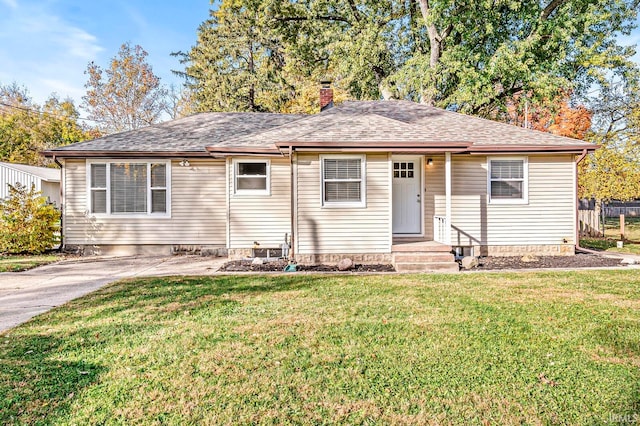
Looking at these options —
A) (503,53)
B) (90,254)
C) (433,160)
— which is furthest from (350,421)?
(503,53)

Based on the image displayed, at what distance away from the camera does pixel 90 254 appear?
10.4 metres

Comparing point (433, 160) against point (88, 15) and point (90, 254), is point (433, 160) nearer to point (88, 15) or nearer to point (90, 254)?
point (90, 254)

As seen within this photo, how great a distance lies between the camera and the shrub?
1010 cm

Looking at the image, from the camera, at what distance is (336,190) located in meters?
8.90

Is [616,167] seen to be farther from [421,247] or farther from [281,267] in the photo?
[281,267]

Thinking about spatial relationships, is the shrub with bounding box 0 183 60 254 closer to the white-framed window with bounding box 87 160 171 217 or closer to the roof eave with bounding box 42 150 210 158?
the white-framed window with bounding box 87 160 171 217

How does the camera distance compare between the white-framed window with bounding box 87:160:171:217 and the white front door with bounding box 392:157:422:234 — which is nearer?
the white front door with bounding box 392:157:422:234

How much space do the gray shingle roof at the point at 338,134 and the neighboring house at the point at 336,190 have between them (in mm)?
53

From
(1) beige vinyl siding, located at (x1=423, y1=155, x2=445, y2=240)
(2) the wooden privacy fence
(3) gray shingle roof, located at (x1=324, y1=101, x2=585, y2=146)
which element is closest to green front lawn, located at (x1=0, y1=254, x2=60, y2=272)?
(3) gray shingle roof, located at (x1=324, y1=101, x2=585, y2=146)

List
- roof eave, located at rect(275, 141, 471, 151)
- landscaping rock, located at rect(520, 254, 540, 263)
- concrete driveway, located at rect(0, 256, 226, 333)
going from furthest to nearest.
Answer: landscaping rock, located at rect(520, 254, 540, 263), roof eave, located at rect(275, 141, 471, 151), concrete driveway, located at rect(0, 256, 226, 333)

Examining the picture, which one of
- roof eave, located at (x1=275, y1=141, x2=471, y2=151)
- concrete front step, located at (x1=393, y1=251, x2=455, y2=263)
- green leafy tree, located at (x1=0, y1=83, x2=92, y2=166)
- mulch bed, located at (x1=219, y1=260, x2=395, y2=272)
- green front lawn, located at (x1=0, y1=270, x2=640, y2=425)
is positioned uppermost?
green leafy tree, located at (x1=0, y1=83, x2=92, y2=166)

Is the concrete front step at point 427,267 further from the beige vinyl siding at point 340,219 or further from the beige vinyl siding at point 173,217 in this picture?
the beige vinyl siding at point 173,217

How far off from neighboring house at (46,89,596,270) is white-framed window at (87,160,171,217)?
0.10 ft

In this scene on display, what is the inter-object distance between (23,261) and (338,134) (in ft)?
28.8
